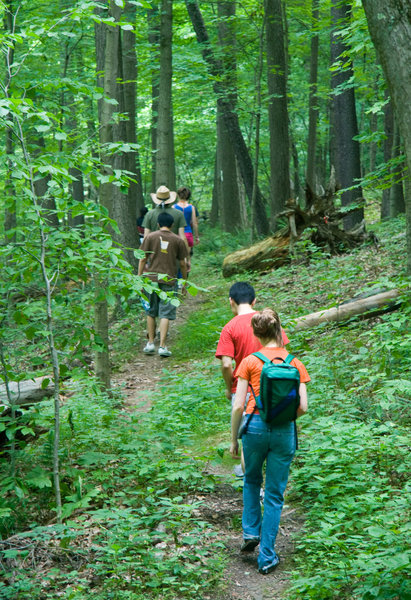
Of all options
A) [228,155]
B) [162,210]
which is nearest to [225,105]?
[228,155]

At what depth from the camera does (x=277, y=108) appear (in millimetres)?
15445

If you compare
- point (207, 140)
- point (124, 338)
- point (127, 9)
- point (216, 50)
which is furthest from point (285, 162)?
point (207, 140)

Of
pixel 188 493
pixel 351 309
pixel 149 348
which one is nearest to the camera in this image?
pixel 188 493

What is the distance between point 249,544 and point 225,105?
Answer: 14.5 m

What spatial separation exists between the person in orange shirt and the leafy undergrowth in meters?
0.27

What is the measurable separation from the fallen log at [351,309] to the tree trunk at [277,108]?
23.5ft

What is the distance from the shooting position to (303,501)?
4.84m

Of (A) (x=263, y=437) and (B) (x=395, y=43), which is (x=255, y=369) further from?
(B) (x=395, y=43)

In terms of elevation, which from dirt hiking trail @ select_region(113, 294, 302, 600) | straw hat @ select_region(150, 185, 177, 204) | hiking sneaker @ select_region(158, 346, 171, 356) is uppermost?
straw hat @ select_region(150, 185, 177, 204)

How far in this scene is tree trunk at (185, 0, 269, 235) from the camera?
15852mm

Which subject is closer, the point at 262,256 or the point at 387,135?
the point at 262,256

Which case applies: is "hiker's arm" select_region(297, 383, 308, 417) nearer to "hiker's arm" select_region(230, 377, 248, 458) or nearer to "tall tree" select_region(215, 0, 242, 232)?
"hiker's arm" select_region(230, 377, 248, 458)

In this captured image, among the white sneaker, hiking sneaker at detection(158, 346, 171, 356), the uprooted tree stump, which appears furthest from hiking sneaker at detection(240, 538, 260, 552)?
the uprooted tree stump

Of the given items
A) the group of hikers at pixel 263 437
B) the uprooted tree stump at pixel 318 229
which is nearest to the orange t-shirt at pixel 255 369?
the group of hikers at pixel 263 437
